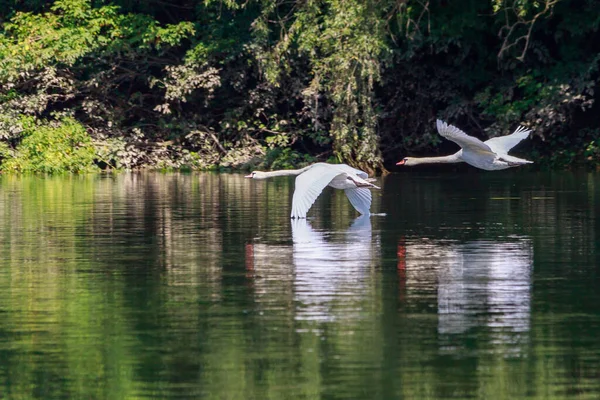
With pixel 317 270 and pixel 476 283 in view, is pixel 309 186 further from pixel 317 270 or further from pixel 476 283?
pixel 476 283

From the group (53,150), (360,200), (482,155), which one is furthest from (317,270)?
(53,150)

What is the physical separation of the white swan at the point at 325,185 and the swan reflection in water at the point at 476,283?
1973mm

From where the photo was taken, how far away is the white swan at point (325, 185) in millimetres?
16453

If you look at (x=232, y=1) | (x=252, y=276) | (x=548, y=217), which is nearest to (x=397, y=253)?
(x=252, y=276)

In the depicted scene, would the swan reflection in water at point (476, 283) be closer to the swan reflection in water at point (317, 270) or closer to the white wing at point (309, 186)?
the swan reflection in water at point (317, 270)

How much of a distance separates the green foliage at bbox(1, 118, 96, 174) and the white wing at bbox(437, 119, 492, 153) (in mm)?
16947

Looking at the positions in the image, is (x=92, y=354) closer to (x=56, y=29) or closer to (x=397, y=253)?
(x=397, y=253)

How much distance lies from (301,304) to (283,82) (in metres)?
25.5

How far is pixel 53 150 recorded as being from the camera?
34812mm

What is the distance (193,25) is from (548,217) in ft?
64.7

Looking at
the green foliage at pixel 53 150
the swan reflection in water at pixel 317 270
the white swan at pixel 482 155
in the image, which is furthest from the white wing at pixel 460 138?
the green foliage at pixel 53 150

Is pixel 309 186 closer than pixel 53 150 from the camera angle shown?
Yes

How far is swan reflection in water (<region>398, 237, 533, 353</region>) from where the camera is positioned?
30.6 feet

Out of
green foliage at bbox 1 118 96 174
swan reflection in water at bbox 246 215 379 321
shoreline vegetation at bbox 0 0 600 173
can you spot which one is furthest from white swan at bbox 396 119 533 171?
green foliage at bbox 1 118 96 174
